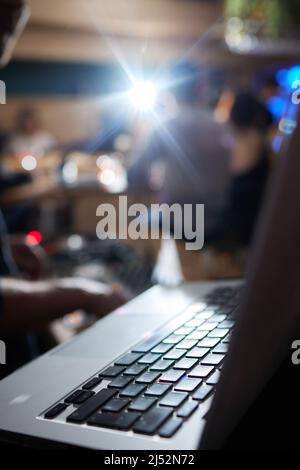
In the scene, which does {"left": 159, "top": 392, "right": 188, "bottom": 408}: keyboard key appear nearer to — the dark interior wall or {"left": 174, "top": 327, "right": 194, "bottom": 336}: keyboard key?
{"left": 174, "top": 327, "right": 194, "bottom": 336}: keyboard key

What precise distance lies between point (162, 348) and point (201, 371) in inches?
3.7

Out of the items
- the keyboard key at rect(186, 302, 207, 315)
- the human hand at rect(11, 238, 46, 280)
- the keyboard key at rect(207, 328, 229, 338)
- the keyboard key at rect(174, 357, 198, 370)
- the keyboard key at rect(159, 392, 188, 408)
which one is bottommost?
the keyboard key at rect(159, 392, 188, 408)

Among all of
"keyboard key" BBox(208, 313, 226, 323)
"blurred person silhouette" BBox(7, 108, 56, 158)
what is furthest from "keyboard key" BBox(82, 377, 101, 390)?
"blurred person silhouette" BBox(7, 108, 56, 158)

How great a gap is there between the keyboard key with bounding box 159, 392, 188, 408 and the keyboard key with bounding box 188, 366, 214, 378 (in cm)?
4

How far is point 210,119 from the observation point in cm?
292

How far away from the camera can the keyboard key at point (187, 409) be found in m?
0.44

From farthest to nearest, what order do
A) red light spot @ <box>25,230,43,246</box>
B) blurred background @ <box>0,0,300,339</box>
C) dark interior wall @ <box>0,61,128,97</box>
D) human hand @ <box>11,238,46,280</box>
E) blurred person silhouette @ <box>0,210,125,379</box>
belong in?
dark interior wall @ <box>0,61,128,97</box> → blurred background @ <box>0,0,300,339</box> → red light spot @ <box>25,230,43,246</box> → human hand @ <box>11,238,46,280</box> → blurred person silhouette @ <box>0,210,125,379</box>

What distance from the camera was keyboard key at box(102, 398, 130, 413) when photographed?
47cm

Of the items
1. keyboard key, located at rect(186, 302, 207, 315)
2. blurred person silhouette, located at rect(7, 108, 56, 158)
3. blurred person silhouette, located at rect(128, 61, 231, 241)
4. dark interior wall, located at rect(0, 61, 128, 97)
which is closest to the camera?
keyboard key, located at rect(186, 302, 207, 315)

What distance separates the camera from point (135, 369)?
1.84 feet

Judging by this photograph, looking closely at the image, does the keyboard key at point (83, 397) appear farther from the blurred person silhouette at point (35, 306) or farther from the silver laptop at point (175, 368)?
the blurred person silhouette at point (35, 306)

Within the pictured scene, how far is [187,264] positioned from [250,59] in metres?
2.53

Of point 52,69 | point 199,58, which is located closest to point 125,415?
point 199,58

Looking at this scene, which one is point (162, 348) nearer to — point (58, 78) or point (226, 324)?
point (226, 324)
